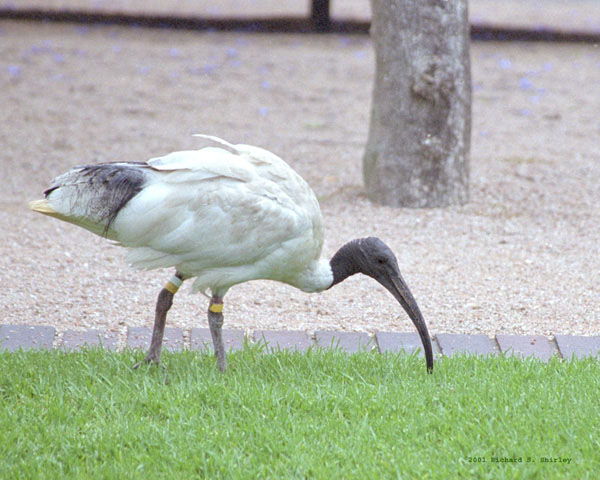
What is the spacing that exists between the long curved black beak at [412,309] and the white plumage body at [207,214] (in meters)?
0.45

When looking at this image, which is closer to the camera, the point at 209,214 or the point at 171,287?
the point at 209,214

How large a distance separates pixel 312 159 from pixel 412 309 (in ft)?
15.7

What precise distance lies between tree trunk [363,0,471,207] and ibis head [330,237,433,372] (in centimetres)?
293

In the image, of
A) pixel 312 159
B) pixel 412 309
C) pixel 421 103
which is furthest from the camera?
pixel 312 159

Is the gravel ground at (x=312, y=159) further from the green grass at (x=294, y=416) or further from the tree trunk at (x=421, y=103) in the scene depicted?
the green grass at (x=294, y=416)

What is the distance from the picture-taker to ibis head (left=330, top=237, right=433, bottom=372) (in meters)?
4.41

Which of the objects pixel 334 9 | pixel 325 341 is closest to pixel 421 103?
pixel 325 341

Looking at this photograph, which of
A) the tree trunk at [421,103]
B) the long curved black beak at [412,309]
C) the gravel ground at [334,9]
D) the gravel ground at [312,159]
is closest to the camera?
the long curved black beak at [412,309]

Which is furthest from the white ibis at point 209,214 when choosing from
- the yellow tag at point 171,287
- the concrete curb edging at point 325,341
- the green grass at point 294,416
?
the concrete curb edging at point 325,341

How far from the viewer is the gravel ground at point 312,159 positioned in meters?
5.59

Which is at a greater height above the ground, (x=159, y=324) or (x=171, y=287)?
(x=171, y=287)

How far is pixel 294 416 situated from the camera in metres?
4.02

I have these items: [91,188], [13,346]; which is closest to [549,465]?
[91,188]

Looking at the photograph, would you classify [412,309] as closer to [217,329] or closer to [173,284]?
[217,329]
